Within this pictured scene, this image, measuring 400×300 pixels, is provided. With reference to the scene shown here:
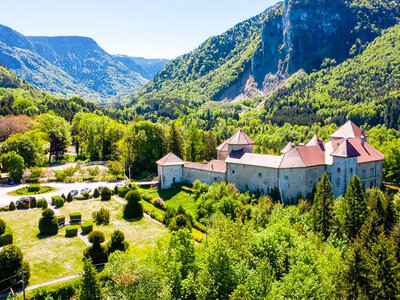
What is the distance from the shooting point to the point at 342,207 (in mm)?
39625

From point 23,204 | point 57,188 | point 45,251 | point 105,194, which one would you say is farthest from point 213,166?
point 45,251

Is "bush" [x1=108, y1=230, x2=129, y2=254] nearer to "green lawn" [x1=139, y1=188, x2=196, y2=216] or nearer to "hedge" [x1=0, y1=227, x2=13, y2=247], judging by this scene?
"hedge" [x1=0, y1=227, x2=13, y2=247]

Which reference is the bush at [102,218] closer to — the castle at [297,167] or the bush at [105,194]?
the bush at [105,194]

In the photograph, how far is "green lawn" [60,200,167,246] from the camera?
40.2m

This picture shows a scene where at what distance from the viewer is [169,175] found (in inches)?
2484

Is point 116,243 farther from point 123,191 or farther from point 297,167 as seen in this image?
point 297,167

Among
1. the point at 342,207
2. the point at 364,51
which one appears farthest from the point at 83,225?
the point at 364,51

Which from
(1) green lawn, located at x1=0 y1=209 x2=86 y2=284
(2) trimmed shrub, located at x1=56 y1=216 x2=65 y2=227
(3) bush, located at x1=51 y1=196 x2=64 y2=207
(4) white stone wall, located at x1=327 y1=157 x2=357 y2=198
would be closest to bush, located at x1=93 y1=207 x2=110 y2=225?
(2) trimmed shrub, located at x1=56 y1=216 x2=65 y2=227

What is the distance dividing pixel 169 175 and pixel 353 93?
124m

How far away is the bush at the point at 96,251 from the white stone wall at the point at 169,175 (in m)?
28.8

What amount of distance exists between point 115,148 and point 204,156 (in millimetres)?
23385

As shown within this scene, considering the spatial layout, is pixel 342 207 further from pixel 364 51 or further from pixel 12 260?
pixel 364 51

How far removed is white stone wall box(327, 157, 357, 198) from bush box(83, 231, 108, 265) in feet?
118

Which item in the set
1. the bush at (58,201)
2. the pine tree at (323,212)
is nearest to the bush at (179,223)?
the pine tree at (323,212)
